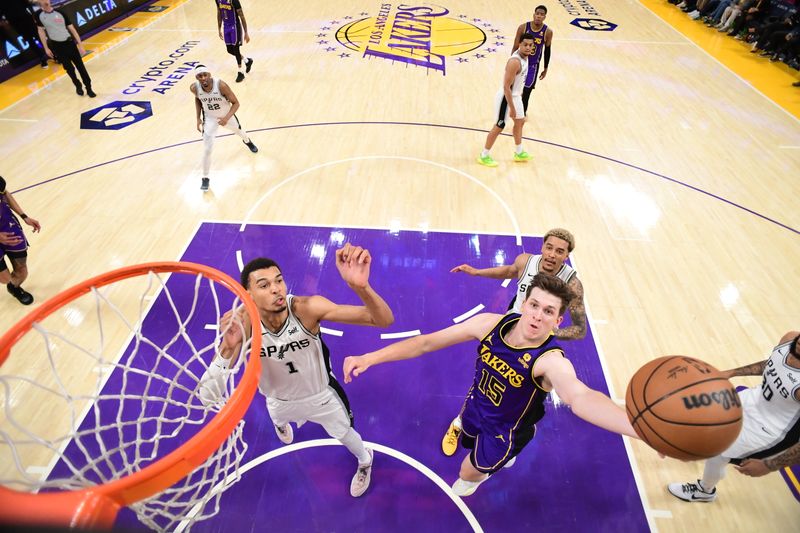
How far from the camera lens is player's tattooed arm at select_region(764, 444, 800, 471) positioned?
2.66 metres

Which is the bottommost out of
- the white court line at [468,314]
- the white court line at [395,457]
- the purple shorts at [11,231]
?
the white court line at [468,314]

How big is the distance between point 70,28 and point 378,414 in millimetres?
9503

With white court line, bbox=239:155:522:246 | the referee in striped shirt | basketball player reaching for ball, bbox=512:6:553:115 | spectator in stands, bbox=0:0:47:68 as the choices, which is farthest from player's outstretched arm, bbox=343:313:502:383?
spectator in stands, bbox=0:0:47:68

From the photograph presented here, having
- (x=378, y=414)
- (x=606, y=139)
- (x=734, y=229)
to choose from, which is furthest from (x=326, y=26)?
(x=378, y=414)

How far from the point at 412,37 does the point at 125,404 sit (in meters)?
11.9

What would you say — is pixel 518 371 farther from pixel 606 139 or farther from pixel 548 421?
pixel 606 139

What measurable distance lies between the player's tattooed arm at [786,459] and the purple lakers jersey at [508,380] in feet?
4.83

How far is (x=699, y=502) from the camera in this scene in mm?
3408

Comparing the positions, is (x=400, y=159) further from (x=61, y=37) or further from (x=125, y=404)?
(x=61, y=37)

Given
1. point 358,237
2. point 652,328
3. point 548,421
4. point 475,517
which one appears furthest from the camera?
point 358,237

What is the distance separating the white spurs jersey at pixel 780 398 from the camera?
2.68 metres

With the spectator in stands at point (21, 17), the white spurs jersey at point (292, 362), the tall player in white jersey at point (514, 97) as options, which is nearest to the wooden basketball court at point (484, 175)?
the tall player in white jersey at point (514, 97)

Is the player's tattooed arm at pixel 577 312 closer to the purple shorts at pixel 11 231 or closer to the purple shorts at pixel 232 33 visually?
the purple shorts at pixel 11 231

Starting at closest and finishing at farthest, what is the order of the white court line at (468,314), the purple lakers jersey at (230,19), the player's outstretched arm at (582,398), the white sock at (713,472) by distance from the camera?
the player's outstretched arm at (582,398) < the white sock at (713,472) < the white court line at (468,314) < the purple lakers jersey at (230,19)
